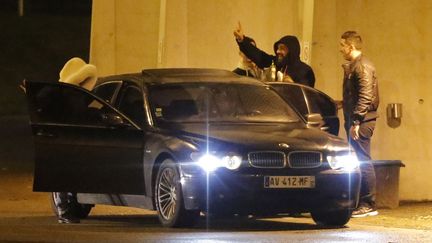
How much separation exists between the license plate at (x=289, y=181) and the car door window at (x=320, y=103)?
8.24ft

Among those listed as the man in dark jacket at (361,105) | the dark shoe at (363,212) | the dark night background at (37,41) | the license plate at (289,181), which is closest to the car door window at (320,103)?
the man in dark jacket at (361,105)

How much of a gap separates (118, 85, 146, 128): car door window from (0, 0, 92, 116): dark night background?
69.9 ft

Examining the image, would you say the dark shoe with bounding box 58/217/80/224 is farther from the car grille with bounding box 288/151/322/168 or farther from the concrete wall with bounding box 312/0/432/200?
the concrete wall with bounding box 312/0/432/200

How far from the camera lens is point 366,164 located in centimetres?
1226

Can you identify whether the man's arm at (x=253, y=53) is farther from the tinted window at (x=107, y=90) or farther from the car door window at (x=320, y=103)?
the tinted window at (x=107, y=90)

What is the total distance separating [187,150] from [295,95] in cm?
283

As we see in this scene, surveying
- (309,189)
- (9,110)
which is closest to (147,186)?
(309,189)

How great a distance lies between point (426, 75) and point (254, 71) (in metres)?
2.16

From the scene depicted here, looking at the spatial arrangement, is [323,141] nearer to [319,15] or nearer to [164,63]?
[319,15]

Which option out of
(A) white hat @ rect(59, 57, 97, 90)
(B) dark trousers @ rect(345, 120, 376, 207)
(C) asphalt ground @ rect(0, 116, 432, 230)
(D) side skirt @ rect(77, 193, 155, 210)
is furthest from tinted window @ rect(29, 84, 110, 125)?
(B) dark trousers @ rect(345, 120, 376, 207)

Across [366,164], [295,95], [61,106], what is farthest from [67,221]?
[366,164]

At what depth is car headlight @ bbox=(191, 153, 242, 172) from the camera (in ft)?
32.5

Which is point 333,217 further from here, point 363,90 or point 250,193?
point 363,90

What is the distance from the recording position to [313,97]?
12578 millimetres
